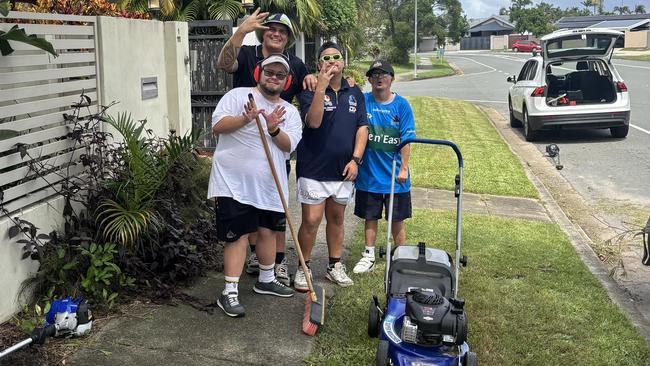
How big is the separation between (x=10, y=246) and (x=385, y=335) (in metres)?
2.32

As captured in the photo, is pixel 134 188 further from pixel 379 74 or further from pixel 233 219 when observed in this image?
pixel 379 74

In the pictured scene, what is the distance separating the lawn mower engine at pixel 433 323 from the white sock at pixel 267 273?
1537 millimetres

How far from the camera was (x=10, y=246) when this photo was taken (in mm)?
4062

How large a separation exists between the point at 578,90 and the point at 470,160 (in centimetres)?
388

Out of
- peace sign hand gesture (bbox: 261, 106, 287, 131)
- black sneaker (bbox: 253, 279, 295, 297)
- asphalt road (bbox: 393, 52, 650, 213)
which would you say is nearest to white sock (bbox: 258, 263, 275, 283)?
black sneaker (bbox: 253, 279, 295, 297)

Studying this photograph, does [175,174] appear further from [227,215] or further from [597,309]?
[597,309]

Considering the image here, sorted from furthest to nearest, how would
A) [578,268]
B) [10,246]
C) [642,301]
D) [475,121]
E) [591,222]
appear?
1. [475,121]
2. [591,222]
3. [578,268]
4. [642,301]
5. [10,246]

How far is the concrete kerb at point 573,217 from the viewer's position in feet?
17.0

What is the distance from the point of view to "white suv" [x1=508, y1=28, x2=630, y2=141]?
12.5 m

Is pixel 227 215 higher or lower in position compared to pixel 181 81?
lower

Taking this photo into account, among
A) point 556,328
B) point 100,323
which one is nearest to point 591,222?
point 556,328

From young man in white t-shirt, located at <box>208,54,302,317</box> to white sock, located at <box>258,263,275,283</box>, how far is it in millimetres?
328

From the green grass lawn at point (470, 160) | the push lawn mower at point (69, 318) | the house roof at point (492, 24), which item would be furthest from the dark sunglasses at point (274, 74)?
the house roof at point (492, 24)

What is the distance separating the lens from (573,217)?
8.04 metres
